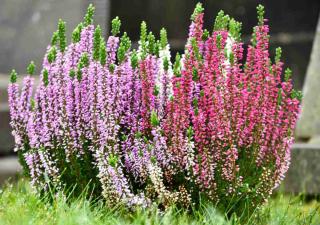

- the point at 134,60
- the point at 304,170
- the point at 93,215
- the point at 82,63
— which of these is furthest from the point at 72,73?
the point at 304,170

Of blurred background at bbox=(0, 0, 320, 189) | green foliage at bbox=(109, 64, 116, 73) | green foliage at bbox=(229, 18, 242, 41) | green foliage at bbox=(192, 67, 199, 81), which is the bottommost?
green foliage at bbox=(192, 67, 199, 81)

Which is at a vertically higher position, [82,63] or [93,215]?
[82,63]

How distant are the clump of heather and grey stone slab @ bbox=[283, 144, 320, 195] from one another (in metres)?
1.68

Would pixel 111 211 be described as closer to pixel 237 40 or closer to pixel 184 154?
pixel 184 154

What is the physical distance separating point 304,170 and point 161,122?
220cm

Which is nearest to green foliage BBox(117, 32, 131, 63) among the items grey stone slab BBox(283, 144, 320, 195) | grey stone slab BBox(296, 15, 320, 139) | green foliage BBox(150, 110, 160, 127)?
green foliage BBox(150, 110, 160, 127)

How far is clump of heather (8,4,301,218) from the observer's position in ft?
12.1

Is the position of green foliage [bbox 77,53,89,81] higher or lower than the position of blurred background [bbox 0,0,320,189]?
lower

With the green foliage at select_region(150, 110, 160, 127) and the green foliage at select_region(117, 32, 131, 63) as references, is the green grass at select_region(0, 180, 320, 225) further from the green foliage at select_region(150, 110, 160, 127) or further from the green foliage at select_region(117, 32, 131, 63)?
the green foliage at select_region(117, 32, 131, 63)

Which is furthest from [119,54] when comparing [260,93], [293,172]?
[293,172]

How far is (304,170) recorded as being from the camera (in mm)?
5645

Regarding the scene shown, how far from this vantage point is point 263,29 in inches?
152

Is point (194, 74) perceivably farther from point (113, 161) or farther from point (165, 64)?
point (113, 161)

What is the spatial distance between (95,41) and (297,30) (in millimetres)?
5695
